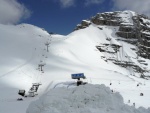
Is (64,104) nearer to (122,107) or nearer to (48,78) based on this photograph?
(122,107)

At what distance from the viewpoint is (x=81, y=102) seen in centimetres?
1598

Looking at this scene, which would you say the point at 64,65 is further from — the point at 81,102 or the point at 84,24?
the point at 84,24

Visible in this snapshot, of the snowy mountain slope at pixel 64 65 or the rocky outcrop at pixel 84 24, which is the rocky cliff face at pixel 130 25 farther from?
the snowy mountain slope at pixel 64 65

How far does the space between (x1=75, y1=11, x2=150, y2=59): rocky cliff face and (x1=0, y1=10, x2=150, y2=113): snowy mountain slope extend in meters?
3.89

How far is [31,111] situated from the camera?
51.4ft

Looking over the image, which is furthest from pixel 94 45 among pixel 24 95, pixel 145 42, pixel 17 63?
pixel 24 95

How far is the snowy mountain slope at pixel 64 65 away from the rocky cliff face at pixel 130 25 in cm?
389

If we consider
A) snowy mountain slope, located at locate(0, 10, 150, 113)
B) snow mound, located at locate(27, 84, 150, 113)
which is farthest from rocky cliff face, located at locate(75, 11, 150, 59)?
snow mound, located at locate(27, 84, 150, 113)

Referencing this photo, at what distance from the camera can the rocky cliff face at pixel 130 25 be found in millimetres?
130000

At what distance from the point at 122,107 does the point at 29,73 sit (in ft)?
134

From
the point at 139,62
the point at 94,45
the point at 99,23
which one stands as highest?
the point at 99,23

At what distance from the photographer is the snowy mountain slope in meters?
41.0

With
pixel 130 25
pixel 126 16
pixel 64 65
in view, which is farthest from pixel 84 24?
pixel 64 65

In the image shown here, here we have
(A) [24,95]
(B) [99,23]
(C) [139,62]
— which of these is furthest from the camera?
(B) [99,23]
